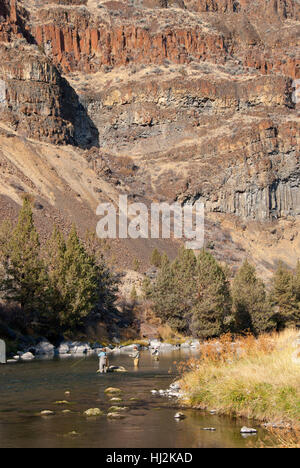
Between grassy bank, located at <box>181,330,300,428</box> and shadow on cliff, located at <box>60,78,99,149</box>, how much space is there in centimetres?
13151

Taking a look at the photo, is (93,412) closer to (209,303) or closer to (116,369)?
(116,369)

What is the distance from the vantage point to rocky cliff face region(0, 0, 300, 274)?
13225cm

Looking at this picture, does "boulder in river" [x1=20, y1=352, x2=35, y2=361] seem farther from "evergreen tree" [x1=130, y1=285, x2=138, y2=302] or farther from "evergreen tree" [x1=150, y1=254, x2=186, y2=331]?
"evergreen tree" [x1=130, y1=285, x2=138, y2=302]

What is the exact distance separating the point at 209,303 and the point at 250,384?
40051 mm

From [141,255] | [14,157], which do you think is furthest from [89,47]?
[141,255]

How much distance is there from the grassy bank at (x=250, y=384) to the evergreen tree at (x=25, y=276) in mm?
30895

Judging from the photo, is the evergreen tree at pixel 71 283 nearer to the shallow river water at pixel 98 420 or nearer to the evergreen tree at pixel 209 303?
the evergreen tree at pixel 209 303

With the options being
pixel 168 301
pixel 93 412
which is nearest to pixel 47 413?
pixel 93 412

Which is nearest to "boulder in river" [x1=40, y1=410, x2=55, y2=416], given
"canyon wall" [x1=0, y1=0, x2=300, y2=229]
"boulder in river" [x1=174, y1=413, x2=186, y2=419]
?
"boulder in river" [x1=174, y1=413, x2=186, y2=419]

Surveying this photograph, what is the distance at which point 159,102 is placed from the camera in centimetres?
16188

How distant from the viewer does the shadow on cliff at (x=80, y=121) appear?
149875 mm

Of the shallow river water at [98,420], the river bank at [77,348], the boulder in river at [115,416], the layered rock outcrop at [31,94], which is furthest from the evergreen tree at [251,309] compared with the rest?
the layered rock outcrop at [31,94]

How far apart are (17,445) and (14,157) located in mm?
98424

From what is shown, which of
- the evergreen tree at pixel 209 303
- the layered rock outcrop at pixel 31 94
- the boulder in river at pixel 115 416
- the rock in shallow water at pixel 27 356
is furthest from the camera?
the layered rock outcrop at pixel 31 94
